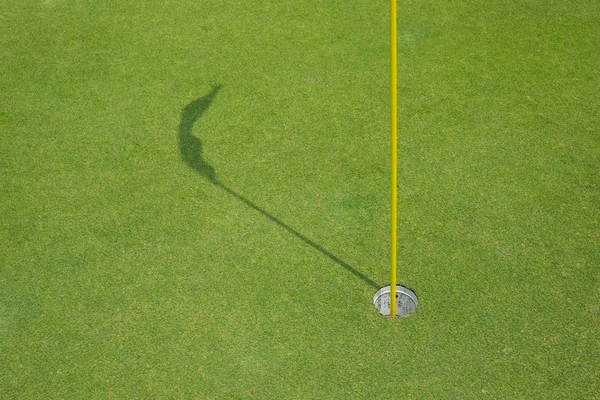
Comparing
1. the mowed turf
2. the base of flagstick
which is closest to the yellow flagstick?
the base of flagstick

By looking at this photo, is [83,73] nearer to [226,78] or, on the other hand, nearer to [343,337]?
[226,78]

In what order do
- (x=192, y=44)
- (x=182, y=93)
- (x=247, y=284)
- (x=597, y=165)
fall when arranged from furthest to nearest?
(x=192, y=44) < (x=182, y=93) < (x=597, y=165) < (x=247, y=284)

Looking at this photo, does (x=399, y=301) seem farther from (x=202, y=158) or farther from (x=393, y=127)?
(x=202, y=158)

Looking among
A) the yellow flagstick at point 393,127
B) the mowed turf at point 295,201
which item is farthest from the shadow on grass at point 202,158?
the yellow flagstick at point 393,127

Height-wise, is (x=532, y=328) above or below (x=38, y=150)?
below

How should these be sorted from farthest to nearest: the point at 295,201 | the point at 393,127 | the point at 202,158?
the point at 202,158 → the point at 295,201 → the point at 393,127

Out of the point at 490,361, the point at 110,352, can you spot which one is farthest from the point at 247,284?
the point at 490,361

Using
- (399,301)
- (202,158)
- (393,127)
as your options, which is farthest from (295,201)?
(393,127)
